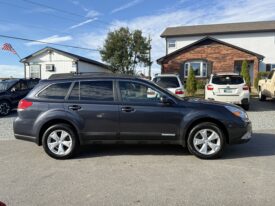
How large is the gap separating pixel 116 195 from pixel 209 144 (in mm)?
2536

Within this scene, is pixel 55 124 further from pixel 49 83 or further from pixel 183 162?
pixel 183 162

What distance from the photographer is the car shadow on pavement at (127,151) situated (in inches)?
265

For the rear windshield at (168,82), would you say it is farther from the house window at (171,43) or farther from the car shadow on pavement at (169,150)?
the house window at (171,43)

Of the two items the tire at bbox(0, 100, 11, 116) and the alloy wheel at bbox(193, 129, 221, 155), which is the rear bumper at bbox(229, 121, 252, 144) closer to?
the alloy wheel at bbox(193, 129, 221, 155)

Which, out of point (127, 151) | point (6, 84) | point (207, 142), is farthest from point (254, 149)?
point (6, 84)

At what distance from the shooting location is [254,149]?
23.0 feet

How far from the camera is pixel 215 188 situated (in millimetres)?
4699

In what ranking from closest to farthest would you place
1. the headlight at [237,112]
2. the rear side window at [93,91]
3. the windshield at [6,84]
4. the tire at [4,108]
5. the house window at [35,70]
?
1. the headlight at [237,112]
2. the rear side window at [93,91]
3. the tire at [4,108]
4. the windshield at [6,84]
5. the house window at [35,70]

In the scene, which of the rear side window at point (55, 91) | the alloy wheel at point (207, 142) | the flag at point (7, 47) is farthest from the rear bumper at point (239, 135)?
the flag at point (7, 47)

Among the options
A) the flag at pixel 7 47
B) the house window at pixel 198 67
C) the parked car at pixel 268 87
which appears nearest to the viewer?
the parked car at pixel 268 87

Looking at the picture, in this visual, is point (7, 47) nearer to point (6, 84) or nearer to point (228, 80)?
point (6, 84)

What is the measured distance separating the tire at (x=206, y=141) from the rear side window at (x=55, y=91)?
2758mm

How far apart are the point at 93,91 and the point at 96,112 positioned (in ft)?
1.55

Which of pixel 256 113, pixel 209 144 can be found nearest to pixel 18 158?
pixel 209 144
